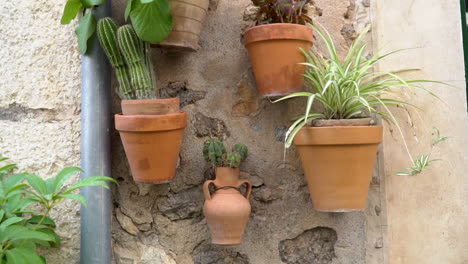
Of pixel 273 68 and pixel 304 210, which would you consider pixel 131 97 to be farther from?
pixel 304 210

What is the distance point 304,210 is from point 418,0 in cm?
102

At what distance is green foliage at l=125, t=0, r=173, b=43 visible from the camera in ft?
5.16

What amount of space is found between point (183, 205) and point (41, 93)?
28.5 inches

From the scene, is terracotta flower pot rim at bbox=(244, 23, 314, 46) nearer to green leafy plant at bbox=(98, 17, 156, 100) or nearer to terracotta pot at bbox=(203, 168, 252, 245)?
green leafy plant at bbox=(98, 17, 156, 100)

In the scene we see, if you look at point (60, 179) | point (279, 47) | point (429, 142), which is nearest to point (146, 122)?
point (60, 179)

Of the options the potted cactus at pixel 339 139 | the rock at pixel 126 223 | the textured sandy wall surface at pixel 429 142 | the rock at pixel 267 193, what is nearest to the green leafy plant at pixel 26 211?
the rock at pixel 126 223

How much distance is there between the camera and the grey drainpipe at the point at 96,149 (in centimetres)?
169

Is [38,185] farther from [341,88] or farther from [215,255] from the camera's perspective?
[341,88]

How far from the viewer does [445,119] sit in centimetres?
188

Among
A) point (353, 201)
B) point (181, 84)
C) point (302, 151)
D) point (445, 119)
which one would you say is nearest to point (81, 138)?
point (181, 84)

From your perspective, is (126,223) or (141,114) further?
(126,223)

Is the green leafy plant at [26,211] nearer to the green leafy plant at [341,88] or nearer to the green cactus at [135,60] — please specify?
the green cactus at [135,60]

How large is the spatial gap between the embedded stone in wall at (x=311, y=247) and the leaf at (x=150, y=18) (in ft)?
3.16

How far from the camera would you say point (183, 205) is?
5.97ft
